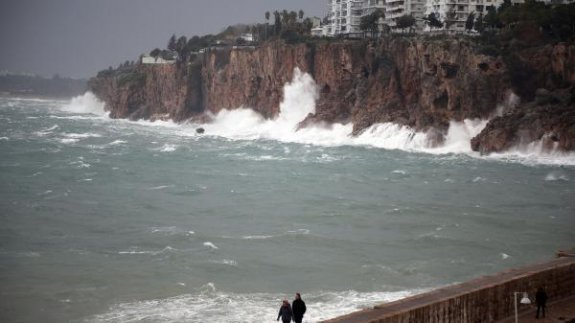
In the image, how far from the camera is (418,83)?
7656 cm

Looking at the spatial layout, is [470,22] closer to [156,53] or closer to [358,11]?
[358,11]

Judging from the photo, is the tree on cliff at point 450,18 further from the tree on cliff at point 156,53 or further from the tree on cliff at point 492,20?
the tree on cliff at point 156,53

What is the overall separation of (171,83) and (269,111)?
91.3ft

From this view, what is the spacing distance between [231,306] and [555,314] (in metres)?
9.24

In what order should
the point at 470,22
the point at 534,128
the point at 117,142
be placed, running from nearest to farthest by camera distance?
the point at 534,128 < the point at 117,142 < the point at 470,22

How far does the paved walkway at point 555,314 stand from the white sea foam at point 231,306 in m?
5.72

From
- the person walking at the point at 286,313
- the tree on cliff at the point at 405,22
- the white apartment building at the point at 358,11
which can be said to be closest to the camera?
the person walking at the point at 286,313

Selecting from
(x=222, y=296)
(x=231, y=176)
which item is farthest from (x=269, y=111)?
(x=222, y=296)

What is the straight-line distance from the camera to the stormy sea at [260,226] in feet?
80.2

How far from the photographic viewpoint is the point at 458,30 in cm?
9119

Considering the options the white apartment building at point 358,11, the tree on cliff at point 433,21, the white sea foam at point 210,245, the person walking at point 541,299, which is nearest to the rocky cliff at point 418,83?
the tree on cliff at point 433,21

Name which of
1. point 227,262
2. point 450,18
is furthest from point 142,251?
point 450,18

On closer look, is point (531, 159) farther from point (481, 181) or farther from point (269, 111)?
point (269, 111)

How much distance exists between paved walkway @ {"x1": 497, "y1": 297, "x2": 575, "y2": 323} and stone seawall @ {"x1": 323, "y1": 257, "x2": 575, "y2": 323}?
176 millimetres
